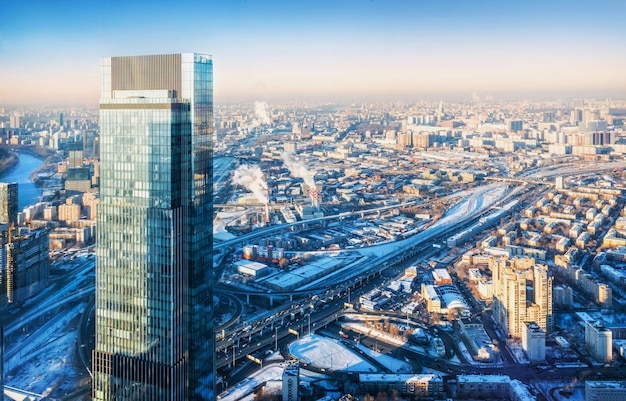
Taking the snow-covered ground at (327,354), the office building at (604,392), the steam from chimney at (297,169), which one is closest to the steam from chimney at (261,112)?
the steam from chimney at (297,169)

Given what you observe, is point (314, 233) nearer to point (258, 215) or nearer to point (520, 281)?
point (258, 215)

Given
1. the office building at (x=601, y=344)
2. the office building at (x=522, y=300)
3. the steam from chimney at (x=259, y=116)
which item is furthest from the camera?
the steam from chimney at (x=259, y=116)

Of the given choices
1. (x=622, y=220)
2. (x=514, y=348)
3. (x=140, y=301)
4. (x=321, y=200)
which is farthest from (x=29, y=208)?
(x=622, y=220)

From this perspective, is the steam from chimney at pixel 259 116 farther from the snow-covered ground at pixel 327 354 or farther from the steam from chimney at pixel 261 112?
the snow-covered ground at pixel 327 354

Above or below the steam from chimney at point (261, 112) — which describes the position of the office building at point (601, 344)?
below

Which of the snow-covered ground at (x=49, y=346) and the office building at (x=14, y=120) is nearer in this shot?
the snow-covered ground at (x=49, y=346)

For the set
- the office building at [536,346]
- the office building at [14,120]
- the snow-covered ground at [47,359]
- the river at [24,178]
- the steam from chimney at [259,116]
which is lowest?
the office building at [536,346]

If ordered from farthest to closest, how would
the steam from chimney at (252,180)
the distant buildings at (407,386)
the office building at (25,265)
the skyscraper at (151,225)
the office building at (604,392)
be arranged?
the steam from chimney at (252,180) < the office building at (25,265) < the distant buildings at (407,386) < the office building at (604,392) < the skyscraper at (151,225)
